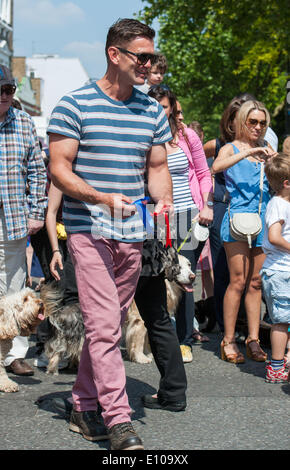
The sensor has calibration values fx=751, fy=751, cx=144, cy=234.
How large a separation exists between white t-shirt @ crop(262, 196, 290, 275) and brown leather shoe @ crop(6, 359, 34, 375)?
2.06 meters

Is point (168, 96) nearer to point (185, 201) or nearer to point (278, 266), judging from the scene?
point (185, 201)

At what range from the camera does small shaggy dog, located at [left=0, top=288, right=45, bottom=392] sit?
5426mm

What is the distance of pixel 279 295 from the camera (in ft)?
18.8

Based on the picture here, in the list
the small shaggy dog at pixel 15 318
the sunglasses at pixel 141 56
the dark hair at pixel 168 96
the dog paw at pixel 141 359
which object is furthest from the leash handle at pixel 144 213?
the dog paw at pixel 141 359

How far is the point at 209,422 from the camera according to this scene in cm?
462

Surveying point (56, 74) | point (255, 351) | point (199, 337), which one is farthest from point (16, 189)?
point (56, 74)

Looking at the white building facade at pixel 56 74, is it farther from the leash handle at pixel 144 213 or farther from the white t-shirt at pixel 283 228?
the leash handle at pixel 144 213

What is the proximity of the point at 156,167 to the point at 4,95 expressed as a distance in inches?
65.9

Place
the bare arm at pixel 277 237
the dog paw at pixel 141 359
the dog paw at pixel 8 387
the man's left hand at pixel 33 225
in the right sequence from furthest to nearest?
the dog paw at pixel 141 359 < the man's left hand at pixel 33 225 < the bare arm at pixel 277 237 < the dog paw at pixel 8 387


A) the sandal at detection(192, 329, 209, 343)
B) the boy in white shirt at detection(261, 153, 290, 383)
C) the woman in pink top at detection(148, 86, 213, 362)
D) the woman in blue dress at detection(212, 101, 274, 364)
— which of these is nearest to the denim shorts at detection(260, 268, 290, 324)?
the boy in white shirt at detection(261, 153, 290, 383)

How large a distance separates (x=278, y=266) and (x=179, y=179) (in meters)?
1.20

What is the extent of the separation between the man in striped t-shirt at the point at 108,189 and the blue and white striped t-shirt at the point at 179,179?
79.2 inches

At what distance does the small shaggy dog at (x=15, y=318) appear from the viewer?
543 centimetres
